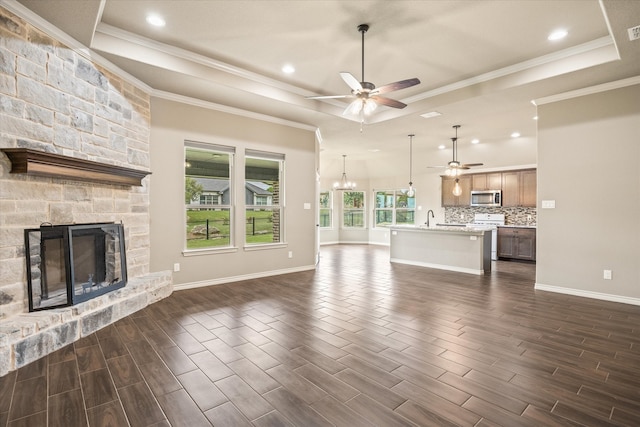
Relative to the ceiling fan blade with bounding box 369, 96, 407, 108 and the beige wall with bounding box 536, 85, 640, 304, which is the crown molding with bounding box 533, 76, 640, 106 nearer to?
the beige wall with bounding box 536, 85, 640, 304

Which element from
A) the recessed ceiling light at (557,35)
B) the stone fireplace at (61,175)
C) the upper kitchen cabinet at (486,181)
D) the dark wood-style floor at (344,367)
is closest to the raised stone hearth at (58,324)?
the stone fireplace at (61,175)

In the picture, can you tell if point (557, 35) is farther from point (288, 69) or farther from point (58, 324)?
point (58, 324)

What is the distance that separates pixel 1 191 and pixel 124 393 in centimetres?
204

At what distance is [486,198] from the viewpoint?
29.0 ft

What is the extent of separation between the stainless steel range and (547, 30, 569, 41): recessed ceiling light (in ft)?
18.3

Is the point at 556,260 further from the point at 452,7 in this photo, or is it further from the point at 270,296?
the point at 270,296

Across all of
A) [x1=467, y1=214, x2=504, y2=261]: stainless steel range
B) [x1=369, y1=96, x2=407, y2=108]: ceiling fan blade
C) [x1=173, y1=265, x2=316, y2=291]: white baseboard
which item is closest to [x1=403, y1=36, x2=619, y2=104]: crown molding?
[x1=369, y1=96, x2=407, y2=108]: ceiling fan blade

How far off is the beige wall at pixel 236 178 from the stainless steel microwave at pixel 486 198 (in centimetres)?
521

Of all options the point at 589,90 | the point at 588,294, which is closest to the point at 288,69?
the point at 589,90

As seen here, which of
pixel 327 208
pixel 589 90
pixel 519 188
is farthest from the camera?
pixel 327 208

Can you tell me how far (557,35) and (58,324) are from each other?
5836mm

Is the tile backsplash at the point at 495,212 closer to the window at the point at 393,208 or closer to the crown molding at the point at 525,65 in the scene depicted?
the window at the point at 393,208

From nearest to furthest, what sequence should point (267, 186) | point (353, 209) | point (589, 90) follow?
point (589, 90)
point (267, 186)
point (353, 209)

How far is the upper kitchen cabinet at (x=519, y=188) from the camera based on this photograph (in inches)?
318
